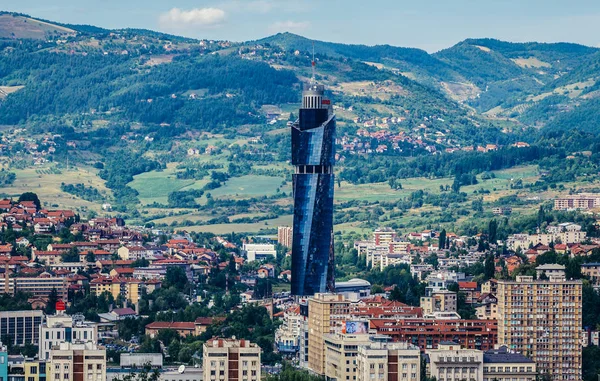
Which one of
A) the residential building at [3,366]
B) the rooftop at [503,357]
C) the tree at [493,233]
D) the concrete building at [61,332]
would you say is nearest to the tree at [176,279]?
the tree at [493,233]

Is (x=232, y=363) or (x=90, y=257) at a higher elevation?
(x=90, y=257)

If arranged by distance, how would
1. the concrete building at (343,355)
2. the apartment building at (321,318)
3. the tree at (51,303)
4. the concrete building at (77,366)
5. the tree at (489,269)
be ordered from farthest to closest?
1. the tree at (489,269)
2. the tree at (51,303)
3. the apartment building at (321,318)
4. the concrete building at (343,355)
5. the concrete building at (77,366)

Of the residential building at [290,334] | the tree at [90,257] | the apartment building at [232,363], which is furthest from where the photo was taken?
the tree at [90,257]

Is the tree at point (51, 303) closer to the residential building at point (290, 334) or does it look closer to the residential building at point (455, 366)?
the residential building at point (290, 334)

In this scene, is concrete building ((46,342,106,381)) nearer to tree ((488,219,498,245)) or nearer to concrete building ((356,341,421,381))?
concrete building ((356,341,421,381))

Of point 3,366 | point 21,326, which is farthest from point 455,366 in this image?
point 21,326

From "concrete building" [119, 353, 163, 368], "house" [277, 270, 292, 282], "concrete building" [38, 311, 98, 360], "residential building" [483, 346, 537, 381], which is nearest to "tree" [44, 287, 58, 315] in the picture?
"concrete building" [38, 311, 98, 360]

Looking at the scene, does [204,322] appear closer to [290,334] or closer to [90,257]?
[290,334]
